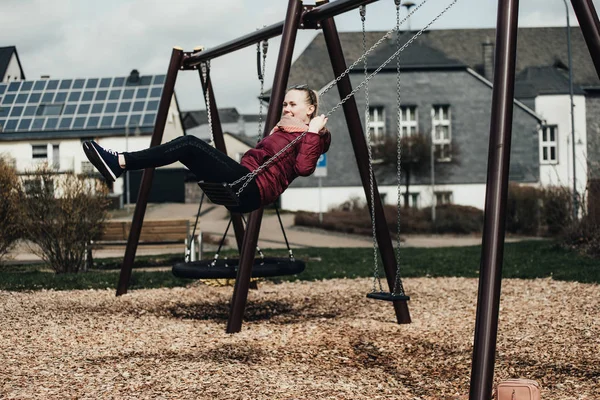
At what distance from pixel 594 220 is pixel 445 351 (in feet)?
29.4

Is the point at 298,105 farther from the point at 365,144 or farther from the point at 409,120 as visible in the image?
the point at 409,120

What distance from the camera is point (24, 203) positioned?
12133mm

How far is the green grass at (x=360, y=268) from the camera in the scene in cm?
1092

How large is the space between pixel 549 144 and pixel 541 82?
351 cm

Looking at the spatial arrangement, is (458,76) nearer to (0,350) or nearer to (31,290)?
(31,290)

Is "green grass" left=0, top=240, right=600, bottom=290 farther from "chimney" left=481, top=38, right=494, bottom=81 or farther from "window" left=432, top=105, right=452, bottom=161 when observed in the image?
"chimney" left=481, top=38, right=494, bottom=81

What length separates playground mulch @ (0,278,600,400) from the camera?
16.2 ft

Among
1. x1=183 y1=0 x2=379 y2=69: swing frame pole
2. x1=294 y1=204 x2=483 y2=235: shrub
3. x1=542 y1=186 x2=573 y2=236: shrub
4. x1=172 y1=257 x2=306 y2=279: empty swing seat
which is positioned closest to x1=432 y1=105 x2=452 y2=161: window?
x1=294 y1=204 x2=483 y2=235: shrub

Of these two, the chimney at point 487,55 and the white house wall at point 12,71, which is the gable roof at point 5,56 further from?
the chimney at point 487,55

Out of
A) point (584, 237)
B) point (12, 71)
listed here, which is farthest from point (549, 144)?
point (12, 71)

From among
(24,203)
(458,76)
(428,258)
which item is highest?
(458,76)

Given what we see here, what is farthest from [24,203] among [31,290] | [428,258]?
[428,258]

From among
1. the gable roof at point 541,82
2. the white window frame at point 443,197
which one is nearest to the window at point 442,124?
the white window frame at point 443,197

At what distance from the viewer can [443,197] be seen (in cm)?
3950
